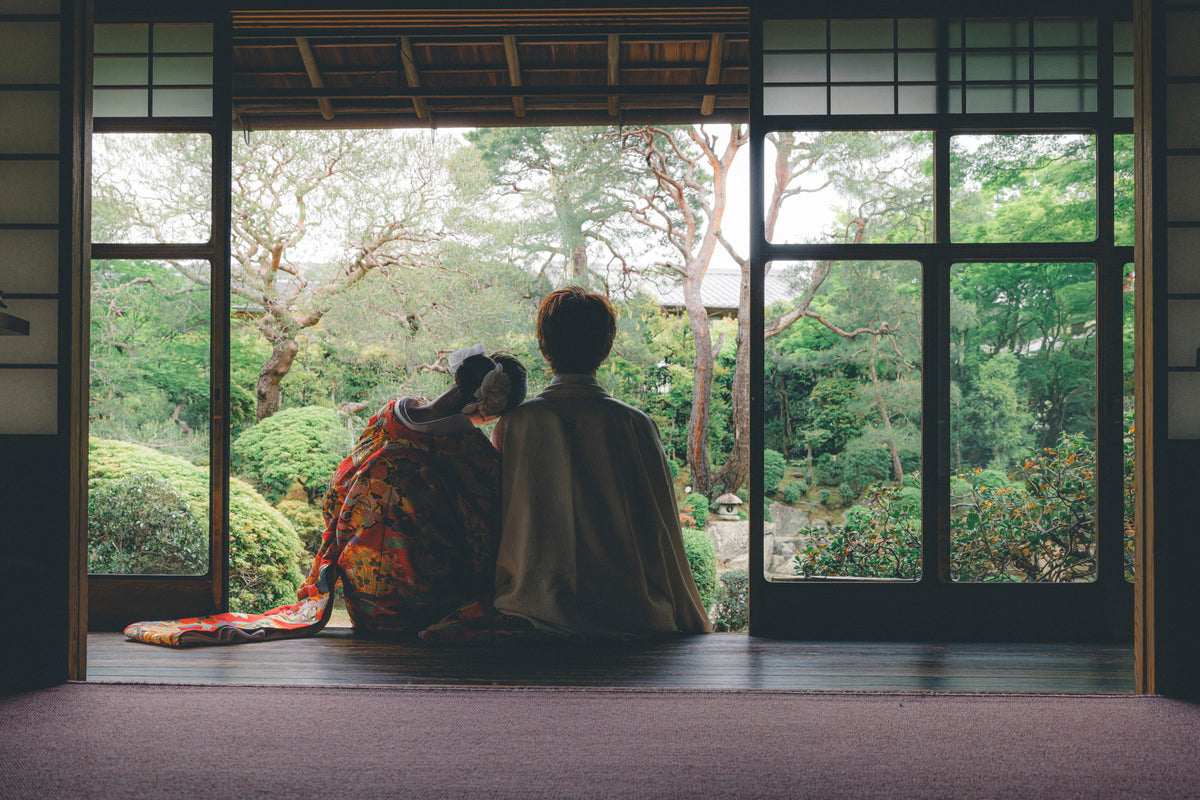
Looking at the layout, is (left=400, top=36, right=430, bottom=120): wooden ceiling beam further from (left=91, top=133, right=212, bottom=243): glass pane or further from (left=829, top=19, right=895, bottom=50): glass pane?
(left=829, top=19, right=895, bottom=50): glass pane

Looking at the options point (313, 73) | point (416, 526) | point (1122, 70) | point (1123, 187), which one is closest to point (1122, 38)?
point (1122, 70)

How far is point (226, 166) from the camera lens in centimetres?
327

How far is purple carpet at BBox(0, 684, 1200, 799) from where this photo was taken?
4.80ft

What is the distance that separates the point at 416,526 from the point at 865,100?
2461 mm

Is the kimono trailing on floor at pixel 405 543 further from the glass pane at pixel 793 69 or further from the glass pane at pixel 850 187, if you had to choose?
the glass pane at pixel 793 69

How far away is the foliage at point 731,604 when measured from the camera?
23.5 ft

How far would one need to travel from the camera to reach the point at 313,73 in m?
4.20

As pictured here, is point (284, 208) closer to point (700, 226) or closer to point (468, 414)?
point (700, 226)

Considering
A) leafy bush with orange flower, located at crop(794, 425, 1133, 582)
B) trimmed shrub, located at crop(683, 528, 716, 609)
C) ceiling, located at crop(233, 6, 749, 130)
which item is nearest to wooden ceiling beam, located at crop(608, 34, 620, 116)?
ceiling, located at crop(233, 6, 749, 130)

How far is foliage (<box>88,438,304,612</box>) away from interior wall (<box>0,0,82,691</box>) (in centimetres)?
108

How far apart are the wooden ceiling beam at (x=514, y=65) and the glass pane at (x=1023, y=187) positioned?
2.17m

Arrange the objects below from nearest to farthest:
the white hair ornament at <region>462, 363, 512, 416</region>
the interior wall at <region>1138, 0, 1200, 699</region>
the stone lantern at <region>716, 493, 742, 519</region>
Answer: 1. the interior wall at <region>1138, 0, 1200, 699</region>
2. the white hair ornament at <region>462, 363, 512, 416</region>
3. the stone lantern at <region>716, 493, 742, 519</region>

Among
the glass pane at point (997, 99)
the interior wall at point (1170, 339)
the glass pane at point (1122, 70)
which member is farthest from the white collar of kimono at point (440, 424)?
the glass pane at point (1122, 70)

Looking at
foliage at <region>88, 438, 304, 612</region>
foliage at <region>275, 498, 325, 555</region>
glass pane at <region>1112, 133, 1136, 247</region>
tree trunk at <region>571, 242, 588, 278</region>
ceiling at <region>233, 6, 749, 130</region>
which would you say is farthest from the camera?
tree trunk at <region>571, 242, 588, 278</region>
